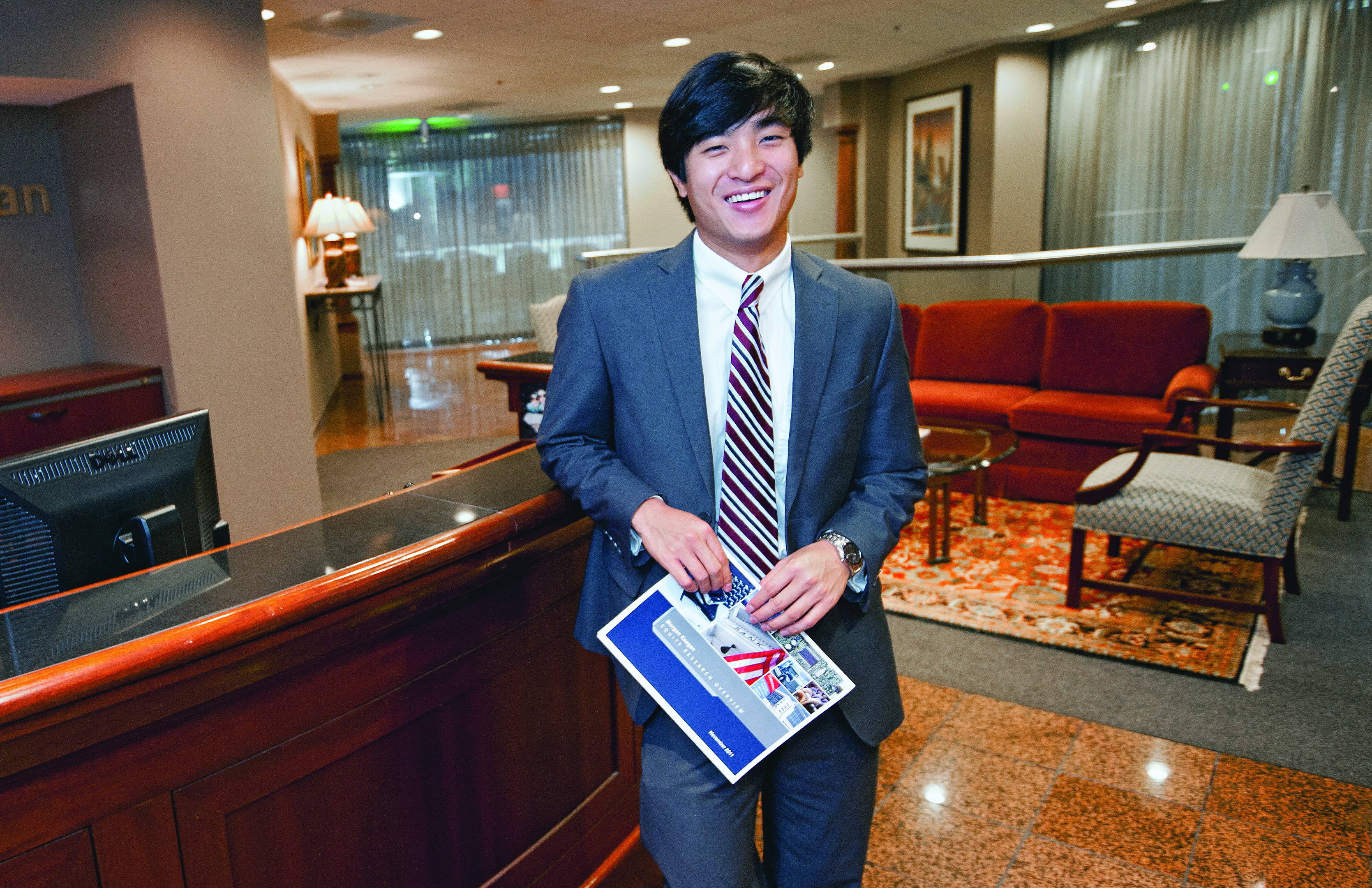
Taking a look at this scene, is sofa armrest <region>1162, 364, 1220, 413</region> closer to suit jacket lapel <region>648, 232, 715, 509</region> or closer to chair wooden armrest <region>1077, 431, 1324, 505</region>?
chair wooden armrest <region>1077, 431, 1324, 505</region>

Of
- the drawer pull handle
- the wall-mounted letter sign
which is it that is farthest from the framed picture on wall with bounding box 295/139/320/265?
the drawer pull handle

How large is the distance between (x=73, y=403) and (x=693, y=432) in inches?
164

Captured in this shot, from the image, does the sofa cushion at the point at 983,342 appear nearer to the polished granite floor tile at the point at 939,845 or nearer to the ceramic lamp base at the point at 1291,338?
the ceramic lamp base at the point at 1291,338

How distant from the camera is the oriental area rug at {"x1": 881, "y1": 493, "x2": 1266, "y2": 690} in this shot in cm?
321

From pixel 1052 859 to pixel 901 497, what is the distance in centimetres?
133

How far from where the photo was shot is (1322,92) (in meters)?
6.11

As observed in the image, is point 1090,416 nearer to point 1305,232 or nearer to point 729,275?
point 1305,232

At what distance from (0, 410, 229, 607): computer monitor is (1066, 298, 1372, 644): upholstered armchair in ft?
9.76

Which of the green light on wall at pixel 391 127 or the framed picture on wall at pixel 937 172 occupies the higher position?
the green light on wall at pixel 391 127

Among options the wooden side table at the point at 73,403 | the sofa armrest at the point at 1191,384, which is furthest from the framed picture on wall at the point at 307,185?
the sofa armrest at the point at 1191,384

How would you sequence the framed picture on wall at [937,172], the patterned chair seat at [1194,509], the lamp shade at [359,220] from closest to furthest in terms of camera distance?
the patterned chair seat at [1194,509] → the lamp shade at [359,220] → the framed picture on wall at [937,172]

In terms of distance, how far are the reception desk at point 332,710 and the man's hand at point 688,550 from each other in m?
0.40

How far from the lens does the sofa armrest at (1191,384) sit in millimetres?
4539

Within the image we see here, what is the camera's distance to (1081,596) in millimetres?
3666
